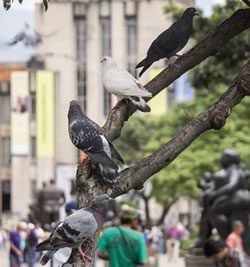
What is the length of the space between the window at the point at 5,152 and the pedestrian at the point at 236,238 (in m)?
76.3

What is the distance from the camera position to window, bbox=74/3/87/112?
8794 cm

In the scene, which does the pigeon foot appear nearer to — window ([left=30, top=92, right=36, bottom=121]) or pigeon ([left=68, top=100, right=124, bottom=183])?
pigeon ([left=68, top=100, right=124, bottom=183])

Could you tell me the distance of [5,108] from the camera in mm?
93250

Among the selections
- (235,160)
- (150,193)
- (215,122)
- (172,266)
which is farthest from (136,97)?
(150,193)

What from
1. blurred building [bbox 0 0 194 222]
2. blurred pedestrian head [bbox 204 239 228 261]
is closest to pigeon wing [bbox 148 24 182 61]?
blurred pedestrian head [bbox 204 239 228 261]

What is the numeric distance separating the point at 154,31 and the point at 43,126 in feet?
40.3

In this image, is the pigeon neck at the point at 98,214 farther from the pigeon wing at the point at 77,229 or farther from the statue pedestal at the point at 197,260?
the statue pedestal at the point at 197,260

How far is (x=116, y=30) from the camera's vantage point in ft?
291

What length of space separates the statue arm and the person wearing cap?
3.65 metres

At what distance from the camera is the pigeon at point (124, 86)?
820cm

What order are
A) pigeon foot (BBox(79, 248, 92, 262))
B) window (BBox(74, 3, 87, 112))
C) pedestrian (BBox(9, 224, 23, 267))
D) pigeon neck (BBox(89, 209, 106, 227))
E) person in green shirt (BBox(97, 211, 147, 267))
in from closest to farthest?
1. pigeon neck (BBox(89, 209, 106, 227))
2. pigeon foot (BBox(79, 248, 92, 262))
3. person in green shirt (BBox(97, 211, 147, 267))
4. pedestrian (BBox(9, 224, 23, 267))
5. window (BBox(74, 3, 87, 112))

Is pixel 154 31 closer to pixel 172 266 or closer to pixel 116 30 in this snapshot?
pixel 116 30

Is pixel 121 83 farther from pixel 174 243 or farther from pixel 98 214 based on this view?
pixel 174 243

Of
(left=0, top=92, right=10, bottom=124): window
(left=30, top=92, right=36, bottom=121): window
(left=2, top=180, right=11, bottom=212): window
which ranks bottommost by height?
(left=2, top=180, right=11, bottom=212): window
